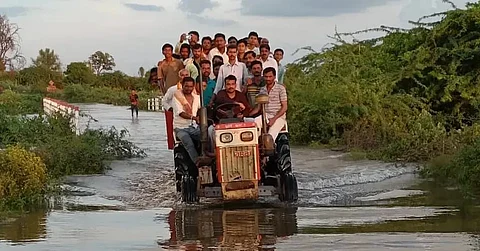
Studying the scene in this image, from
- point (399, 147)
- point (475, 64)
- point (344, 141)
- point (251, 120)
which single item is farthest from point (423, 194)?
point (475, 64)

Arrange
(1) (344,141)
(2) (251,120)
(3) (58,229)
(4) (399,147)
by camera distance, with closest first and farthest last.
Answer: (3) (58,229)
(2) (251,120)
(4) (399,147)
(1) (344,141)

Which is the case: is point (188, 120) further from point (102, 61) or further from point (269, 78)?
point (102, 61)

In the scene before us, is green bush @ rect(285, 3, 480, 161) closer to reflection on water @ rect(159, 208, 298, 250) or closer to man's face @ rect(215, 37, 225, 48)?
man's face @ rect(215, 37, 225, 48)

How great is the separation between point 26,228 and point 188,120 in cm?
333

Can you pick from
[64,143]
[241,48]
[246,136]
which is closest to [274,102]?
[246,136]

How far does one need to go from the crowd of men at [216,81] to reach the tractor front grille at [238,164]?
49cm

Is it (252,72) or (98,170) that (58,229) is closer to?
(252,72)

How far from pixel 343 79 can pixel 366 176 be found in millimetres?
6556

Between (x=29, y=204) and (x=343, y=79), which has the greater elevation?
(x=343, y=79)

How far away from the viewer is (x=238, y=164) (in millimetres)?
11758

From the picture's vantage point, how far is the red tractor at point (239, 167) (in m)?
11.7

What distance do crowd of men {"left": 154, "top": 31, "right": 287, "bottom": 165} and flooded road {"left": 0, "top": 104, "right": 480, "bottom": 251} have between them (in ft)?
3.91

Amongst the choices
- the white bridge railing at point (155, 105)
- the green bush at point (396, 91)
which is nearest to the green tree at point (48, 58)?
the white bridge railing at point (155, 105)

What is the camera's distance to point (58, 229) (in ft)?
33.7
